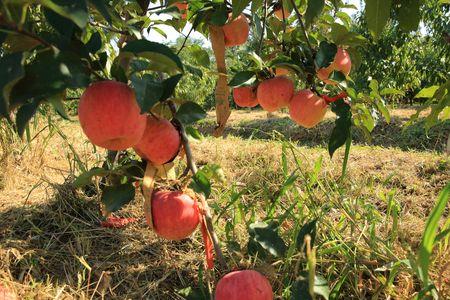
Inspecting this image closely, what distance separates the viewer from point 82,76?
22.5 inches

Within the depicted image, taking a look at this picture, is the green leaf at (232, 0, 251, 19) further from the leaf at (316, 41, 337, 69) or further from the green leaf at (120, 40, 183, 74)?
the green leaf at (120, 40, 183, 74)

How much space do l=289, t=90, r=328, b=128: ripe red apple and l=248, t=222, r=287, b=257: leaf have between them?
0.29 meters

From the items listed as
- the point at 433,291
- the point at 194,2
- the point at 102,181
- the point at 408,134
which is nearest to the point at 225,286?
the point at 433,291

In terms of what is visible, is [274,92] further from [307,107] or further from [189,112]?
[189,112]

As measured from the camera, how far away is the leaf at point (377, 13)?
2.07 feet

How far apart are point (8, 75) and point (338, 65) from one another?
2.65 feet

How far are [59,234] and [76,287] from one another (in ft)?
0.95

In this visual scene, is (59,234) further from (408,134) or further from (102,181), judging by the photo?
(408,134)

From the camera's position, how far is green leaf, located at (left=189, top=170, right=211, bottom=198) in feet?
2.67

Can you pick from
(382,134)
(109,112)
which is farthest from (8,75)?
(382,134)

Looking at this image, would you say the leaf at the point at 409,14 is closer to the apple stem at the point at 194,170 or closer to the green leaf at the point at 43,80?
the apple stem at the point at 194,170

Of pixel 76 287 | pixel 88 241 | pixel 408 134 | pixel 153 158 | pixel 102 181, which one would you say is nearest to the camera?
pixel 153 158

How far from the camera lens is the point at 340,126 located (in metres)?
0.95

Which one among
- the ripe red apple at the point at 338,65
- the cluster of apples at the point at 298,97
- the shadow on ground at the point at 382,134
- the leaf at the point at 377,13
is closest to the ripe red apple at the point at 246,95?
the cluster of apples at the point at 298,97
